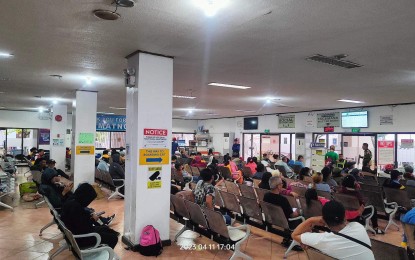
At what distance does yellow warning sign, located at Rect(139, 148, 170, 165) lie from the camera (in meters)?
4.72

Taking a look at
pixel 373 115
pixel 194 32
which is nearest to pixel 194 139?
pixel 373 115

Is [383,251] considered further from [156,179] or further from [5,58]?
[5,58]


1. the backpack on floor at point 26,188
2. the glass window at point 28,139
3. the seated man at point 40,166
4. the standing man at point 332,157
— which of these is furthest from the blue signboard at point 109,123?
the standing man at point 332,157

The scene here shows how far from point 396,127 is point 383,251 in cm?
979

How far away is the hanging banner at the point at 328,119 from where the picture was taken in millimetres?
12755

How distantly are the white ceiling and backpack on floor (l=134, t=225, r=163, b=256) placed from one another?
105 inches

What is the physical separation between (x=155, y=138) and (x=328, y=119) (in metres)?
10.2

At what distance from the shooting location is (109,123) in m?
15.6

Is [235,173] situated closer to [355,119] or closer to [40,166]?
[40,166]

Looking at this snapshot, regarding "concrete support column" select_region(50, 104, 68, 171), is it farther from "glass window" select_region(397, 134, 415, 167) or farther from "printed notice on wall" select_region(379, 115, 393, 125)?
"glass window" select_region(397, 134, 415, 167)

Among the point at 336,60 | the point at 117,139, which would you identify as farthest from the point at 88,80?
the point at 117,139

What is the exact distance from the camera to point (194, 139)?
22.4 m

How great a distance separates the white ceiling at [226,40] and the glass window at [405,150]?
13.1 feet

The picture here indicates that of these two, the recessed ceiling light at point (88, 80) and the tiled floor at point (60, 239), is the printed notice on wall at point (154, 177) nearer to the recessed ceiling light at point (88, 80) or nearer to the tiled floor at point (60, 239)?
the tiled floor at point (60, 239)
